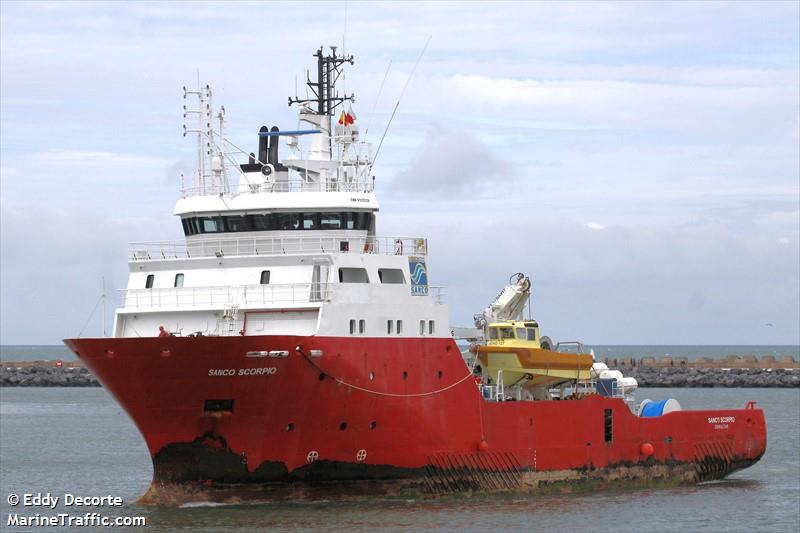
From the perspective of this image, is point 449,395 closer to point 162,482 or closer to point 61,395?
point 162,482

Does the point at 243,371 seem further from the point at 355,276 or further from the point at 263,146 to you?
the point at 263,146

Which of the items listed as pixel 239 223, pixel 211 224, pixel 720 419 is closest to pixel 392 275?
pixel 239 223

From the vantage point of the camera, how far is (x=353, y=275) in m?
24.8

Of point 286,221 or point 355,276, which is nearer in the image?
point 355,276

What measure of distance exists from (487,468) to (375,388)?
3.60 metres

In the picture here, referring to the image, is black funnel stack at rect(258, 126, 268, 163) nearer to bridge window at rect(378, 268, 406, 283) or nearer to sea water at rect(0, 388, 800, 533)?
bridge window at rect(378, 268, 406, 283)

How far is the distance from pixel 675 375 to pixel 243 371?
6403 centimetres

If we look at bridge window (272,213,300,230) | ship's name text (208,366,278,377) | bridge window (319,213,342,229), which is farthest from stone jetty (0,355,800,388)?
ship's name text (208,366,278,377)

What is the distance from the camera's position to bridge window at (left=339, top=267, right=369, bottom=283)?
24.6m

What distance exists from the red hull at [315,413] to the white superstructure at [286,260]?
74 centimetres

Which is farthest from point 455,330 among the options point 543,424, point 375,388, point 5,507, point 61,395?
point 61,395

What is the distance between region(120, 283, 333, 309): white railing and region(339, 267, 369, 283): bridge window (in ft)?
2.09

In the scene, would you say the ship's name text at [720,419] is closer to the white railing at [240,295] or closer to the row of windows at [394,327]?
the row of windows at [394,327]

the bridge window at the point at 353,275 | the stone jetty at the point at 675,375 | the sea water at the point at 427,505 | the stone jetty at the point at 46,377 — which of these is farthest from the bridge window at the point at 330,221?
the stone jetty at the point at 46,377
